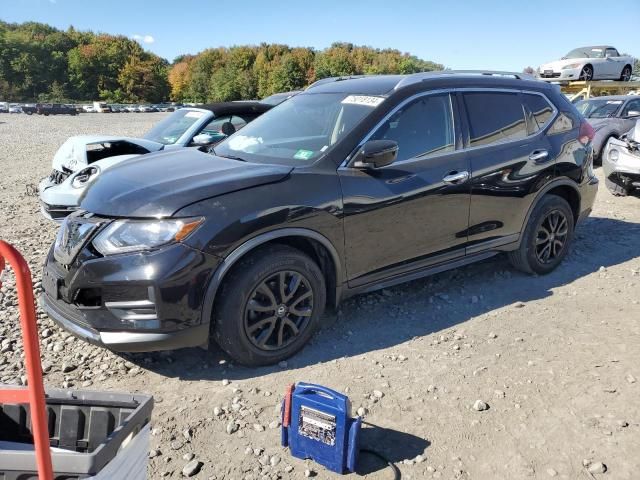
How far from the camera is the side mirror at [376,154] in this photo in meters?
3.52

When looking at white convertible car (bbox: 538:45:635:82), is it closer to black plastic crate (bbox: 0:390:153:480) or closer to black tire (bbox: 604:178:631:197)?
black tire (bbox: 604:178:631:197)

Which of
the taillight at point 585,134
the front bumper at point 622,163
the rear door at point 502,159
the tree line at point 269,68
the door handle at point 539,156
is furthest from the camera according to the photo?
the tree line at point 269,68

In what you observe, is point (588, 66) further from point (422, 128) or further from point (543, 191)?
point (422, 128)

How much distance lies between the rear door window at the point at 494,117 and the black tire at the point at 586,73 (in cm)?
1662

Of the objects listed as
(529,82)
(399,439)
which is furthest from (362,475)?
(529,82)

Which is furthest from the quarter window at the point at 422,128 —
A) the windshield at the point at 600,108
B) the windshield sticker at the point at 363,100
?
the windshield at the point at 600,108

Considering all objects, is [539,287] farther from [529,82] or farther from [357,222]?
[357,222]

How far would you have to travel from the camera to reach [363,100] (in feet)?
13.1

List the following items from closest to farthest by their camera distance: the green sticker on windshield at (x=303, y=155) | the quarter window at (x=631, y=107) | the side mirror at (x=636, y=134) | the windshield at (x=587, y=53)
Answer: the green sticker on windshield at (x=303, y=155) → the side mirror at (x=636, y=134) → the quarter window at (x=631, y=107) → the windshield at (x=587, y=53)

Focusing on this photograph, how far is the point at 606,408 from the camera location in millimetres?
3006

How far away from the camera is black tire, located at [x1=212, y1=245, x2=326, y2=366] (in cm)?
315

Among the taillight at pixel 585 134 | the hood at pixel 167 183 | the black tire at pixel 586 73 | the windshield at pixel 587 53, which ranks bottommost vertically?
the hood at pixel 167 183

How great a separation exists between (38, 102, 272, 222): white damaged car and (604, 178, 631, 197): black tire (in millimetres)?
5757

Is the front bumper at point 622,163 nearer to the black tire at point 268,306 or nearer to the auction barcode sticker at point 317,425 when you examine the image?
the black tire at point 268,306
